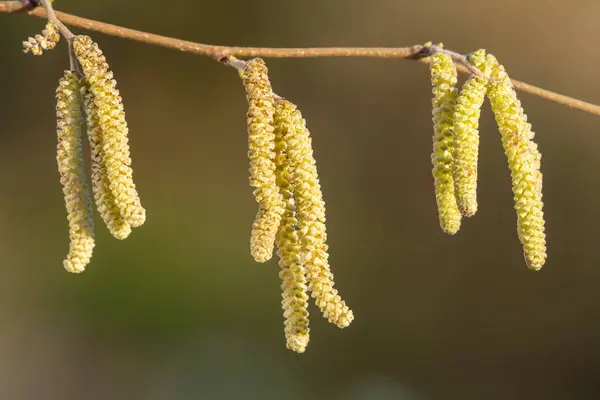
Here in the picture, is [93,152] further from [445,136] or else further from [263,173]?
[445,136]

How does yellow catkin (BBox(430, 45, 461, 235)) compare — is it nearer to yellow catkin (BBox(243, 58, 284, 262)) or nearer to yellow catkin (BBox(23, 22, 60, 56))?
yellow catkin (BBox(243, 58, 284, 262))

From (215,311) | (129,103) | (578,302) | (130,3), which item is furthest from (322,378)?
(130,3)

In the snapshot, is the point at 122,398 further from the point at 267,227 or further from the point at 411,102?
the point at 267,227

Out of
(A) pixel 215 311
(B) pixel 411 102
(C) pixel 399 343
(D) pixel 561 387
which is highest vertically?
(B) pixel 411 102

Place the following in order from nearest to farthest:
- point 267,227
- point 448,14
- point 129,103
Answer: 1. point 267,227
2. point 448,14
3. point 129,103

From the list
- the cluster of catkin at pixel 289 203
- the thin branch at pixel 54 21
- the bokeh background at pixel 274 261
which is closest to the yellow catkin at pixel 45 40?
the thin branch at pixel 54 21

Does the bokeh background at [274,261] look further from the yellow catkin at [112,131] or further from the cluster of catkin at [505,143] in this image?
the yellow catkin at [112,131]
